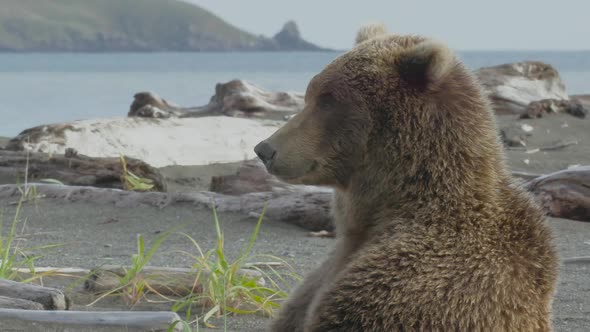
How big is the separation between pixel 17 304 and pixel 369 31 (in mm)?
1843

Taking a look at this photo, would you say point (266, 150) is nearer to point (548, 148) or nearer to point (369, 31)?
point (369, 31)

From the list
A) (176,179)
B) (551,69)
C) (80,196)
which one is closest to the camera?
(80,196)

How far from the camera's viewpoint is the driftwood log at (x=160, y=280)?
5.00m

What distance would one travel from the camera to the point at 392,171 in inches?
137

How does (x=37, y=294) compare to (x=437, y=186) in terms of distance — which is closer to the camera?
(x=437, y=186)

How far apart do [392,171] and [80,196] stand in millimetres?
5178

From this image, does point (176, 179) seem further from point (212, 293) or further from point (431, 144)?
point (431, 144)

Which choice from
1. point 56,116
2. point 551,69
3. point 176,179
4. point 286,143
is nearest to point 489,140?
point 286,143

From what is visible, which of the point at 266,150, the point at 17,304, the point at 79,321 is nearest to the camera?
the point at 266,150

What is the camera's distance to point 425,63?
341 centimetres

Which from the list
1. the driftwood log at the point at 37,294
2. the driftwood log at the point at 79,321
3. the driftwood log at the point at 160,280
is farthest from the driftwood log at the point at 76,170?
the driftwood log at the point at 79,321

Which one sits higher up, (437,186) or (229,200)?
(437,186)

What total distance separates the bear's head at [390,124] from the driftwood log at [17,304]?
1290 mm

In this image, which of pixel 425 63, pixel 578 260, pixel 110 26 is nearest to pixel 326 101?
pixel 425 63
